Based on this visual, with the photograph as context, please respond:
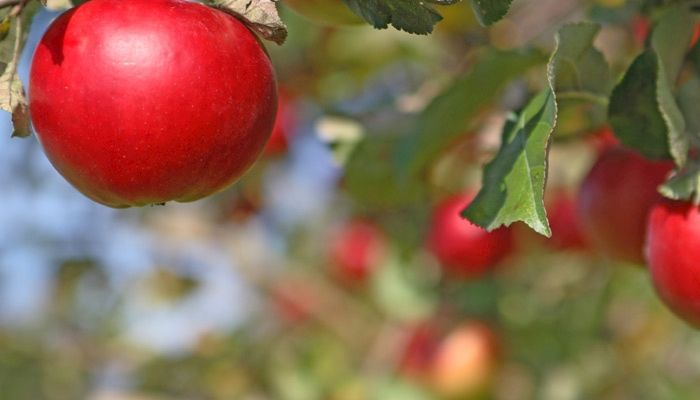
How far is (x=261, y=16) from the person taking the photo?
834 millimetres

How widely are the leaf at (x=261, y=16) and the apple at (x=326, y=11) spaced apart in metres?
0.14

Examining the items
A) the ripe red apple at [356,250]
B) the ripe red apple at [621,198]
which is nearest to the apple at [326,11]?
the ripe red apple at [621,198]

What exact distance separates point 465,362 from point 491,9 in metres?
1.62

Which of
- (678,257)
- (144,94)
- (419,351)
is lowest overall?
(419,351)

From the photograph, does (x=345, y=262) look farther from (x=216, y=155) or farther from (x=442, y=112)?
(x=216, y=155)

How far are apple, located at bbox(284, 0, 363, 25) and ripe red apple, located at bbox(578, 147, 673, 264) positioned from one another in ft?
1.06

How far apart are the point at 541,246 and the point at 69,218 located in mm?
1444

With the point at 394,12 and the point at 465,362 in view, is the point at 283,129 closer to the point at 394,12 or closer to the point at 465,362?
the point at 465,362

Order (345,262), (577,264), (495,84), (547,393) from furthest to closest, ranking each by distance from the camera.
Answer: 1. (345,262)
2. (577,264)
3. (547,393)
4. (495,84)

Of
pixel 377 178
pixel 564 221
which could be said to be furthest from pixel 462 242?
pixel 377 178

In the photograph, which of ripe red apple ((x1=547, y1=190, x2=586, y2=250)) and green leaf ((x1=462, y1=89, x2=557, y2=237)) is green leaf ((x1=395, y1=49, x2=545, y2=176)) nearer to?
green leaf ((x1=462, y1=89, x2=557, y2=237))

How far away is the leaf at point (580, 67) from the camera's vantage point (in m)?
0.98

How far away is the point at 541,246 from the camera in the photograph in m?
2.54

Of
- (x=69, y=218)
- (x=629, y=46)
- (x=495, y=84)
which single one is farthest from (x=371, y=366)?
(x=495, y=84)
